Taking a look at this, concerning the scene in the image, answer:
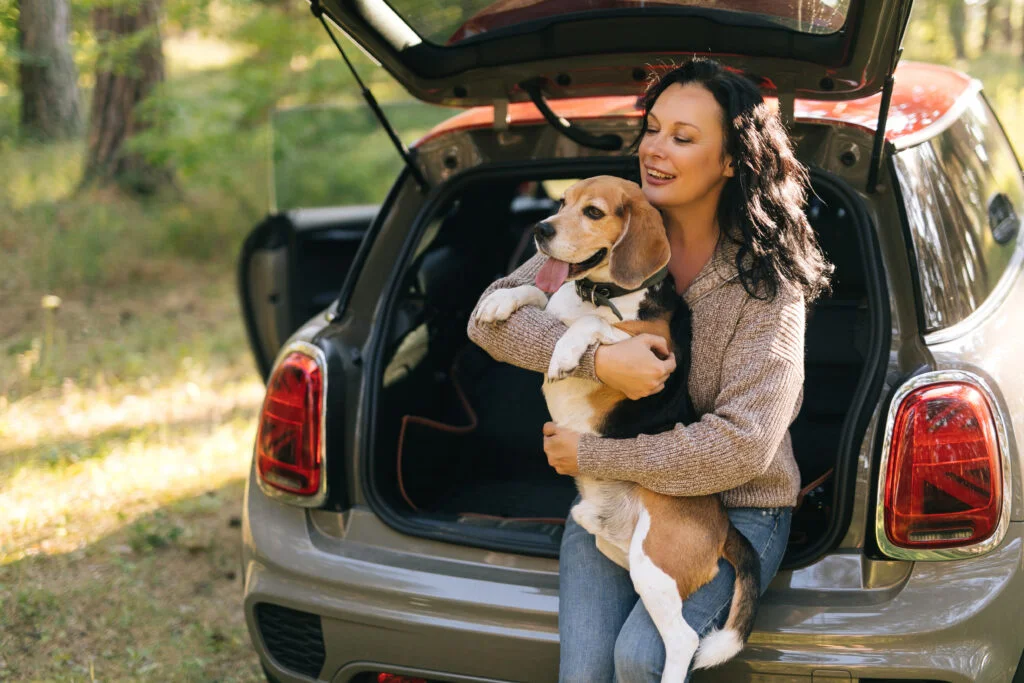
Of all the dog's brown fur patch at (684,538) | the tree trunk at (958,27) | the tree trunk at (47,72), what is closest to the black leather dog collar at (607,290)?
the dog's brown fur patch at (684,538)

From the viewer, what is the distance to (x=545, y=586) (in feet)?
7.79

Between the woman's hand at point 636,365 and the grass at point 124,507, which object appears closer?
the woman's hand at point 636,365

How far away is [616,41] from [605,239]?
672 millimetres

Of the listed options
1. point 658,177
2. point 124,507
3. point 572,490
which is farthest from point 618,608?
point 124,507

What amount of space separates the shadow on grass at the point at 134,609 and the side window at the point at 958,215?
8.16 ft

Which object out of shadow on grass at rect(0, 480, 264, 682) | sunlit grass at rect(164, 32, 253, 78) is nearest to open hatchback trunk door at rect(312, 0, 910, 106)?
shadow on grass at rect(0, 480, 264, 682)

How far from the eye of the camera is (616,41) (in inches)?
104

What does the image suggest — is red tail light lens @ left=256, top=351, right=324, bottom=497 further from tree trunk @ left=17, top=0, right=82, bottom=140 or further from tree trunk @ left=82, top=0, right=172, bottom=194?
tree trunk @ left=82, top=0, right=172, bottom=194

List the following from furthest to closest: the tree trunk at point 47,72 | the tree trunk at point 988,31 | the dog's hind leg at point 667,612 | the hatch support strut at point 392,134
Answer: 1. the tree trunk at point 988,31
2. the tree trunk at point 47,72
3. the hatch support strut at point 392,134
4. the dog's hind leg at point 667,612

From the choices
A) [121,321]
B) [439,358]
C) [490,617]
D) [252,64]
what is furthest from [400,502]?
[252,64]

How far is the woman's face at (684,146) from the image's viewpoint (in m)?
2.28

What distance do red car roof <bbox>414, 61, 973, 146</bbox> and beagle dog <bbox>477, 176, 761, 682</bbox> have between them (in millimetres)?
672

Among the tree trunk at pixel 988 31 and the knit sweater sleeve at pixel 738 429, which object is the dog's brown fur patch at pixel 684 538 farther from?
the tree trunk at pixel 988 31

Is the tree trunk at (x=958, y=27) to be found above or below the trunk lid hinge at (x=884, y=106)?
below
